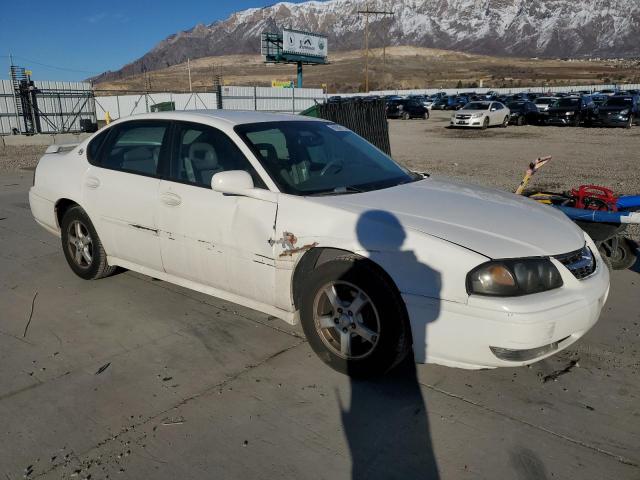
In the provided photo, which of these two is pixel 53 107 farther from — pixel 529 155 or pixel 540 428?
pixel 540 428

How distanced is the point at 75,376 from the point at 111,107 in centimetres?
3340

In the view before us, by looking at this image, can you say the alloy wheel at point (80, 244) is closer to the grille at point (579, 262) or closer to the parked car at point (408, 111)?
the grille at point (579, 262)

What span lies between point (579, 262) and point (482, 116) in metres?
25.4

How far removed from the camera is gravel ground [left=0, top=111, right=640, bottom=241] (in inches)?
447

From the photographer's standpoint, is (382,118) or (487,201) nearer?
(487,201)

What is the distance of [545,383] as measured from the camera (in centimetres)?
339

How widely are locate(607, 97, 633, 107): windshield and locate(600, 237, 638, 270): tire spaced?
24796 millimetres

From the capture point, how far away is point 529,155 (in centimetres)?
1622

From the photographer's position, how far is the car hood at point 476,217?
304 cm

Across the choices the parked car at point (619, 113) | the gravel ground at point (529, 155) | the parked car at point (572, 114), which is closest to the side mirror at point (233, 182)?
the gravel ground at point (529, 155)

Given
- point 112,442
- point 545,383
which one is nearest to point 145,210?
point 112,442

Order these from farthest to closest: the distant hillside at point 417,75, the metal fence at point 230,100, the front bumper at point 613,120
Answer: the distant hillside at point 417,75 < the metal fence at point 230,100 < the front bumper at point 613,120

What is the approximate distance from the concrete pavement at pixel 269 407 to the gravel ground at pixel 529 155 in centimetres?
416

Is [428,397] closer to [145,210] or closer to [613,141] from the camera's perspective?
[145,210]
